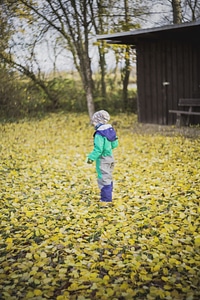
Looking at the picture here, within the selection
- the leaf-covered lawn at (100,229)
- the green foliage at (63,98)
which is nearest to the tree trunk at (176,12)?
the green foliage at (63,98)

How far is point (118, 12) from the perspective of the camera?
16.1m

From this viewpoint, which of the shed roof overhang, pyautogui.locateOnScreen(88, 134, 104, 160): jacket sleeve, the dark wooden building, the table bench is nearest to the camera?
pyautogui.locateOnScreen(88, 134, 104, 160): jacket sleeve

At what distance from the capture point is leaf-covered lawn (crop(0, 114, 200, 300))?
3.60 m

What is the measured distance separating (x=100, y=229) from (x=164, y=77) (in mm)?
10338

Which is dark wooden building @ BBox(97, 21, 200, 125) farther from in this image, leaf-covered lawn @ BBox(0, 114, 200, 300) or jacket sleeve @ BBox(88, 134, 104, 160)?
jacket sleeve @ BBox(88, 134, 104, 160)

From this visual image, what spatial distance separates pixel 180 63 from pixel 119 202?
9115 millimetres

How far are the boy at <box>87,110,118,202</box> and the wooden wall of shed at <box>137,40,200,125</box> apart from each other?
855cm

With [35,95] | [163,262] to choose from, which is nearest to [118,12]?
[35,95]

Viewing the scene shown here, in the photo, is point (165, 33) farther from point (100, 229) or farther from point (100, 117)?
point (100, 229)

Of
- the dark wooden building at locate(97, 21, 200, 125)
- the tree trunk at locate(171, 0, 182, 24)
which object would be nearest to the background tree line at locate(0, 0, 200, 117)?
the tree trunk at locate(171, 0, 182, 24)

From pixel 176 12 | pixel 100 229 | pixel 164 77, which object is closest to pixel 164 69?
pixel 164 77

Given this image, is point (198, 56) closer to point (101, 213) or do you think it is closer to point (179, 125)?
point (179, 125)

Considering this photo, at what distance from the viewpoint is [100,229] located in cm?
495

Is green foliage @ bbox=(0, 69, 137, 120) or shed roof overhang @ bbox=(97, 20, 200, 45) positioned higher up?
shed roof overhang @ bbox=(97, 20, 200, 45)
